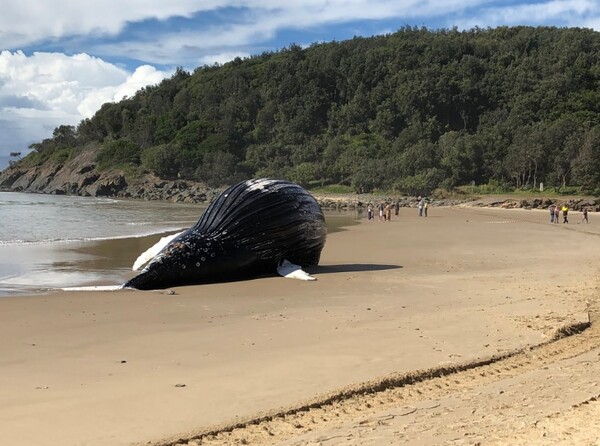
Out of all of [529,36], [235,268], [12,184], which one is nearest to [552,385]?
[235,268]

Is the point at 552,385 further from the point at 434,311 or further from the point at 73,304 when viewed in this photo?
the point at 73,304

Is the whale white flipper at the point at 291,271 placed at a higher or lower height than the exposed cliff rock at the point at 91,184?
lower

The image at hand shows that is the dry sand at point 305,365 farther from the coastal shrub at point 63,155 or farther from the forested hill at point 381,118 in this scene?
the coastal shrub at point 63,155

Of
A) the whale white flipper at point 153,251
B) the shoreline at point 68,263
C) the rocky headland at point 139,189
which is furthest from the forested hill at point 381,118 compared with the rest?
the whale white flipper at point 153,251

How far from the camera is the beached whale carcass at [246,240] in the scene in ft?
40.5

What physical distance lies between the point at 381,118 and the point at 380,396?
111 metres

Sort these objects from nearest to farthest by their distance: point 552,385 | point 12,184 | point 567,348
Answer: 1. point 552,385
2. point 567,348
3. point 12,184

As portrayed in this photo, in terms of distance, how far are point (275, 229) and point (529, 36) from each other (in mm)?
136418

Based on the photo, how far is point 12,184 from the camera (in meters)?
145

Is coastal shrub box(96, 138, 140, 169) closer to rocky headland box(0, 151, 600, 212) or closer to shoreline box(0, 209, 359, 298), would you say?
rocky headland box(0, 151, 600, 212)

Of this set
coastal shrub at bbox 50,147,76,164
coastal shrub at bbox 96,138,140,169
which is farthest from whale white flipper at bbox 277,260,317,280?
coastal shrub at bbox 50,147,76,164

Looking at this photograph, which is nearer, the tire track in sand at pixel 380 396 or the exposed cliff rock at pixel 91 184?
the tire track in sand at pixel 380 396

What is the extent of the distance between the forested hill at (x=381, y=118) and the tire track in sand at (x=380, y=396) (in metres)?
56.5

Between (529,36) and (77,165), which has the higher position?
(529,36)
